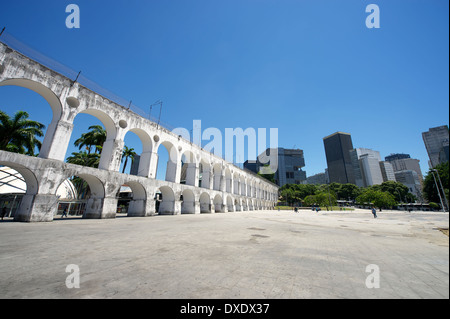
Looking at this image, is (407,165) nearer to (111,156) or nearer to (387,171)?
(387,171)

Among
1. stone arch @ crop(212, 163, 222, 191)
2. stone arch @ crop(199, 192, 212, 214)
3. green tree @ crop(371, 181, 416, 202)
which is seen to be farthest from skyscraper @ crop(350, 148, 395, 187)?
stone arch @ crop(199, 192, 212, 214)

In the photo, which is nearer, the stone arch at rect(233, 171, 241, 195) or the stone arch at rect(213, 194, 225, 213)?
the stone arch at rect(213, 194, 225, 213)

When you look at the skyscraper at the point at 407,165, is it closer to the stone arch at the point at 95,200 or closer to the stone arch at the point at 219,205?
the stone arch at the point at 219,205

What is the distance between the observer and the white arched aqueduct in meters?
12.1

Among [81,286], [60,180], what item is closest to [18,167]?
[60,180]

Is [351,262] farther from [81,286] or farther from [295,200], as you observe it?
[295,200]

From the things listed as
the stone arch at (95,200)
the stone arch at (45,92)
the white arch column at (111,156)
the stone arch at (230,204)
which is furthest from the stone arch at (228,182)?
the stone arch at (45,92)

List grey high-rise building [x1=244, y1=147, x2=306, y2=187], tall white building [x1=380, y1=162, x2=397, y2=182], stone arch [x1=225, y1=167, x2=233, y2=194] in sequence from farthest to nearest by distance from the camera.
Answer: tall white building [x1=380, y1=162, x2=397, y2=182] < grey high-rise building [x1=244, y1=147, x2=306, y2=187] < stone arch [x1=225, y1=167, x2=233, y2=194]

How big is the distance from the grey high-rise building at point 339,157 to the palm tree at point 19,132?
167155mm

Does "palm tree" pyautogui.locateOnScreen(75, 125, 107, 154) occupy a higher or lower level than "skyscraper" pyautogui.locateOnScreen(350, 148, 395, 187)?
lower

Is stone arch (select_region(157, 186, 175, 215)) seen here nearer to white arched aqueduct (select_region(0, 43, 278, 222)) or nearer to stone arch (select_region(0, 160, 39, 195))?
white arched aqueduct (select_region(0, 43, 278, 222))

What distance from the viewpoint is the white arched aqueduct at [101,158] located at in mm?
12141

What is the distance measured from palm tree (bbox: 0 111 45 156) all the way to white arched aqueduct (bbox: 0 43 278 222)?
1374cm

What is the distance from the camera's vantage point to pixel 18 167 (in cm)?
1211
